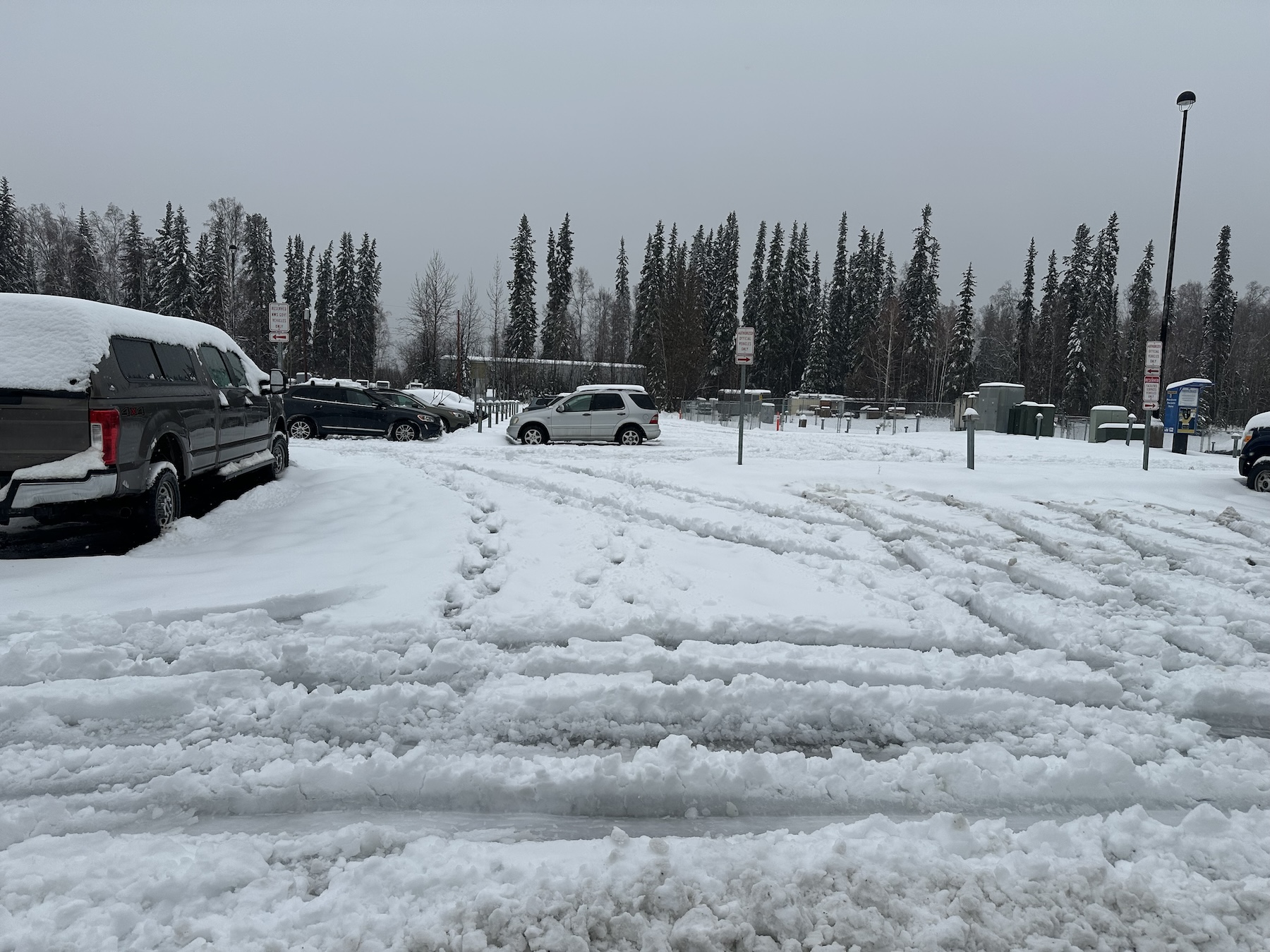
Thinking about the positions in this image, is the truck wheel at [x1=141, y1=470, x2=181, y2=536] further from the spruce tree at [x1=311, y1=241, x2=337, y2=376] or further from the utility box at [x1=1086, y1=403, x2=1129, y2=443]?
the spruce tree at [x1=311, y1=241, x2=337, y2=376]

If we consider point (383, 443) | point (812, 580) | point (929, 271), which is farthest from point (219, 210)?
point (812, 580)

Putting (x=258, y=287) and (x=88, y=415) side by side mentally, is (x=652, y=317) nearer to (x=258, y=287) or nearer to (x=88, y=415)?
(x=258, y=287)

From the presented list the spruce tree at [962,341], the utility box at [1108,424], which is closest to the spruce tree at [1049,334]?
the spruce tree at [962,341]

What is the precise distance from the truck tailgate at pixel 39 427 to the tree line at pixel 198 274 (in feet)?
139

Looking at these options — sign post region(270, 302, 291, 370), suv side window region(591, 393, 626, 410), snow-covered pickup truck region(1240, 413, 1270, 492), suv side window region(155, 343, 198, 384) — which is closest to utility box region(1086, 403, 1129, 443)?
snow-covered pickup truck region(1240, 413, 1270, 492)

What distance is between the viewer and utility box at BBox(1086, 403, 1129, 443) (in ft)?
99.4

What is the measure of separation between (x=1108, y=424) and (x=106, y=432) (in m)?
33.7

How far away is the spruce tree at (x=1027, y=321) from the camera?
72500 mm

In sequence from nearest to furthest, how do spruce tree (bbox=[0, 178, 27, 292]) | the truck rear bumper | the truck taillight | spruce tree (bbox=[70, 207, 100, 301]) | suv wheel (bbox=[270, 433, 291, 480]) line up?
1. the truck rear bumper
2. the truck taillight
3. suv wheel (bbox=[270, 433, 291, 480])
4. spruce tree (bbox=[0, 178, 27, 292])
5. spruce tree (bbox=[70, 207, 100, 301])

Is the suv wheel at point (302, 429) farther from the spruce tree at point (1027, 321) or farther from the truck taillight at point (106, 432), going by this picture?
the spruce tree at point (1027, 321)

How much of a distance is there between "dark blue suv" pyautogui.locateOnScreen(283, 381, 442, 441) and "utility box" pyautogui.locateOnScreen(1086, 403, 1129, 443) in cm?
2571

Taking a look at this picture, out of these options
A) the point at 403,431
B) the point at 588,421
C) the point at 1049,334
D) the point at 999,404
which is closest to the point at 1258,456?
the point at 588,421

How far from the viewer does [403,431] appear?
2098 centimetres

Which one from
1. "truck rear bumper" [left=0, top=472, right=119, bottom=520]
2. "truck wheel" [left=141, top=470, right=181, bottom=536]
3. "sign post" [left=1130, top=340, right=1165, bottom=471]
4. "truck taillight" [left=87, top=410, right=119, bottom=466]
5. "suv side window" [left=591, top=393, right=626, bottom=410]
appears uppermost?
"sign post" [left=1130, top=340, right=1165, bottom=471]
